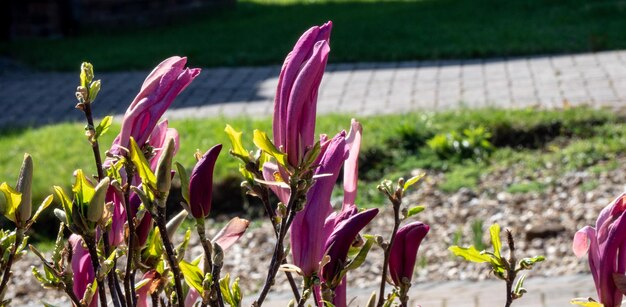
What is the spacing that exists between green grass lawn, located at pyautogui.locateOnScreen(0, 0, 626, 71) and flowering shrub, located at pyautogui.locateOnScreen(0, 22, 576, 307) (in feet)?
34.9

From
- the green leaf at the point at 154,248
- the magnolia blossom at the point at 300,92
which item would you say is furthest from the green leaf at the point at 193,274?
the magnolia blossom at the point at 300,92

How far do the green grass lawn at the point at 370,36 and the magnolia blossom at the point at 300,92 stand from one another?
10795 millimetres

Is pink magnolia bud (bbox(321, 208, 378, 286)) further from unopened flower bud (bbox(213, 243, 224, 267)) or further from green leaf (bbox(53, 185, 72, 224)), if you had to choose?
green leaf (bbox(53, 185, 72, 224))

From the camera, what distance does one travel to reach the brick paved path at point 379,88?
9.25 m

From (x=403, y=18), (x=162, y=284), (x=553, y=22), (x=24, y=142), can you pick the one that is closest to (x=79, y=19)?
(x=403, y=18)

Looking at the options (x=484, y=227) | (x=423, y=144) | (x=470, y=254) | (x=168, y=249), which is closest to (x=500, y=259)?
(x=470, y=254)

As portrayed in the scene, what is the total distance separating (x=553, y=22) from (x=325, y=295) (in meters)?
13.6

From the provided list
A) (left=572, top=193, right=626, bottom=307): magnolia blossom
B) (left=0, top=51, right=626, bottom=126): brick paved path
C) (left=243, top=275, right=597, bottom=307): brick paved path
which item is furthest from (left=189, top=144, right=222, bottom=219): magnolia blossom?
(left=0, top=51, right=626, bottom=126): brick paved path

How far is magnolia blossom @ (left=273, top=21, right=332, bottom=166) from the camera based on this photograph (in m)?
1.12

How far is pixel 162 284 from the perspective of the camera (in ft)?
4.70

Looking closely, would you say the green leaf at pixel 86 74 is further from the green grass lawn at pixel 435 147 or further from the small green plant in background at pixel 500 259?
the green grass lawn at pixel 435 147

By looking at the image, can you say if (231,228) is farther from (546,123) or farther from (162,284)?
(546,123)

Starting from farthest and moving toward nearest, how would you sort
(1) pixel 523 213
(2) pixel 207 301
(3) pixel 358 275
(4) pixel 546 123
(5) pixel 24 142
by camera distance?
(5) pixel 24 142 → (4) pixel 546 123 → (1) pixel 523 213 → (3) pixel 358 275 → (2) pixel 207 301

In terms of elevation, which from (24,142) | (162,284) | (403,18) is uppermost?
(162,284)
